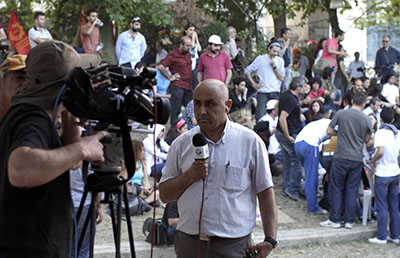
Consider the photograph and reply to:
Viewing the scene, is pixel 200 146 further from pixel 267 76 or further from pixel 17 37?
pixel 17 37

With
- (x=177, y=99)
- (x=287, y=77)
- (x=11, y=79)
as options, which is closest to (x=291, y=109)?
(x=177, y=99)

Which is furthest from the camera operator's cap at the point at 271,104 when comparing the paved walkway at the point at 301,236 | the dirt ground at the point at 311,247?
the dirt ground at the point at 311,247

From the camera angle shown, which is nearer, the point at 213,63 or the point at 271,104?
the point at 271,104

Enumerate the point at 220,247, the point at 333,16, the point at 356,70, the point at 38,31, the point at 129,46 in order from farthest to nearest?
the point at 333,16 → the point at 356,70 → the point at 129,46 → the point at 38,31 → the point at 220,247

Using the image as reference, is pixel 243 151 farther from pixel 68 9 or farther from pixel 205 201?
pixel 68 9

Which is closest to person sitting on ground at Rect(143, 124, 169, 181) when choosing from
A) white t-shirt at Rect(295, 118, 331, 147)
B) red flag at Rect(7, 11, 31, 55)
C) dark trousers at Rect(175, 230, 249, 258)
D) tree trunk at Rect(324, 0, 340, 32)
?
white t-shirt at Rect(295, 118, 331, 147)

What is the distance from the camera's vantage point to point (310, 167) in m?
9.86

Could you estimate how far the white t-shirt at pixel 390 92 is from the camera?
14.4 m

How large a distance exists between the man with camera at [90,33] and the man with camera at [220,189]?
929cm

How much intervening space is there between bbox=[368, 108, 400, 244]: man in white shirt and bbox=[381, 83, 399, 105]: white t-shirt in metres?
5.72

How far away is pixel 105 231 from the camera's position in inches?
314

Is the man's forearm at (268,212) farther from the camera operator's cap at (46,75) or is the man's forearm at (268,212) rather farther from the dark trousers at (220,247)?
the camera operator's cap at (46,75)

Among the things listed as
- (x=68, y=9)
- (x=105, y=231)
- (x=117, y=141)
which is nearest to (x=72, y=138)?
(x=117, y=141)

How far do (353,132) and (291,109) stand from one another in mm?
1442
